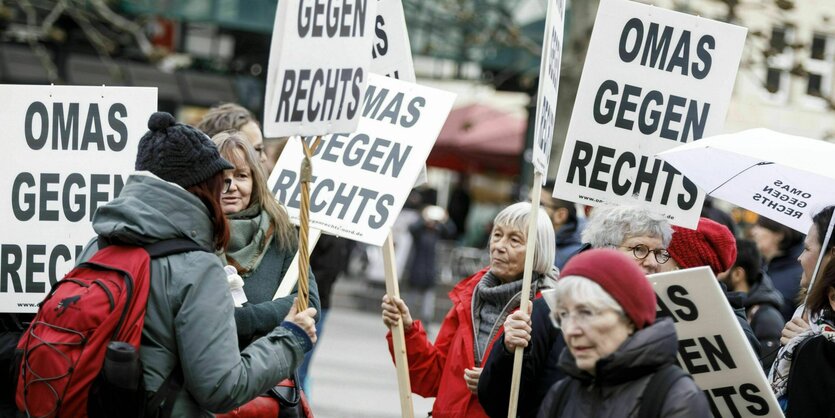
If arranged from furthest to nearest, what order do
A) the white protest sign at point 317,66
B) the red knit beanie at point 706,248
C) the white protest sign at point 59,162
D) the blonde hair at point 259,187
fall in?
the red knit beanie at point 706,248 < the white protest sign at point 59,162 < the blonde hair at point 259,187 < the white protest sign at point 317,66

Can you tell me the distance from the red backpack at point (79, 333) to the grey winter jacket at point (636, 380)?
1.32 metres

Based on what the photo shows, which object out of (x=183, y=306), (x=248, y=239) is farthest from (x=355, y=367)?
(x=183, y=306)

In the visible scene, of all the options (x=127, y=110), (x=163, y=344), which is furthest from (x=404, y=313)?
(x=163, y=344)

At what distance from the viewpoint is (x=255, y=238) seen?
495 centimetres

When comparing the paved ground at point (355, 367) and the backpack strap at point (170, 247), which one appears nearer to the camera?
the backpack strap at point (170, 247)

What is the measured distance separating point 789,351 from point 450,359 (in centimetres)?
138

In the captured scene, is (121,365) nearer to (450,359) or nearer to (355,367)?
(450,359)

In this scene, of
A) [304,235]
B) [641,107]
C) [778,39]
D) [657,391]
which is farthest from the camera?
[778,39]

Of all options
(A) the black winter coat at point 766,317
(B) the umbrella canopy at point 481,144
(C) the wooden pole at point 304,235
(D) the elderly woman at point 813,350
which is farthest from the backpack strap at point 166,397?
(B) the umbrella canopy at point 481,144

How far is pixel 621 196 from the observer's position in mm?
5801

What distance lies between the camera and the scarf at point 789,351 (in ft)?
15.4

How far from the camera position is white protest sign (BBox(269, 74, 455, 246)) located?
5.23 meters

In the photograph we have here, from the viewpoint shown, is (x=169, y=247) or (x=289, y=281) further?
(x=289, y=281)

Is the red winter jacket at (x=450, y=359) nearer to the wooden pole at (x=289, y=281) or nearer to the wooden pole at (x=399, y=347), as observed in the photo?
the wooden pole at (x=399, y=347)
